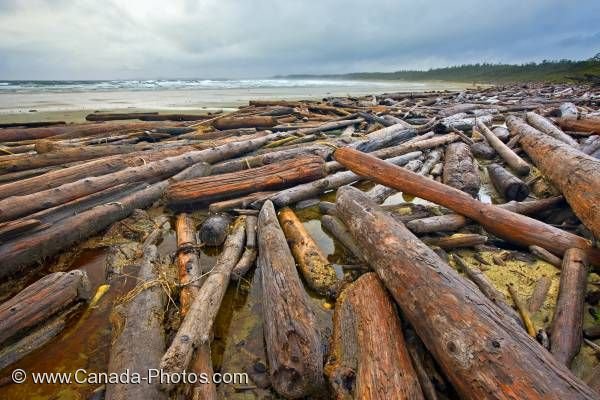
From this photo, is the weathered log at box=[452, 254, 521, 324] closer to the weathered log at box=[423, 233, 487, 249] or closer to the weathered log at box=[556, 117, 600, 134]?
the weathered log at box=[423, 233, 487, 249]

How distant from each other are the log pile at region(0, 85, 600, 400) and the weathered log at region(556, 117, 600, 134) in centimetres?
208

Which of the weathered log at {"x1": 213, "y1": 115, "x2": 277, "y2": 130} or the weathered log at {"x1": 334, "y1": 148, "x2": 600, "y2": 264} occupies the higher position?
the weathered log at {"x1": 213, "y1": 115, "x2": 277, "y2": 130}

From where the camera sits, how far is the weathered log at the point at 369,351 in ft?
6.36

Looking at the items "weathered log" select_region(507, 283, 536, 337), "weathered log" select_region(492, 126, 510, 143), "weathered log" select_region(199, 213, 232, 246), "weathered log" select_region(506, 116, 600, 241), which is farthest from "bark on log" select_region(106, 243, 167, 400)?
"weathered log" select_region(492, 126, 510, 143)

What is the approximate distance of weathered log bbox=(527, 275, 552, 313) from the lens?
2.96 meters

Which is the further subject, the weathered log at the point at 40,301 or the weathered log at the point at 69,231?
the weathered log at the point at 69,231

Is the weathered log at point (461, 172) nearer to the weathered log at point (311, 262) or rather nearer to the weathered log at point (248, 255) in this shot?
the weathered log at point (311, 262)

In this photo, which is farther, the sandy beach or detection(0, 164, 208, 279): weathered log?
the sandy beach

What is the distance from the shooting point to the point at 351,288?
295 centimetres

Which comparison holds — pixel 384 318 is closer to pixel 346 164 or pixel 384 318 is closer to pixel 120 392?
pixel 120 392

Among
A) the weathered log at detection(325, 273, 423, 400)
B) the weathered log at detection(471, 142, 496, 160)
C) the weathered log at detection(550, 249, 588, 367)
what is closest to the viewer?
the weathered log at detection(325, 273, 423, 400)

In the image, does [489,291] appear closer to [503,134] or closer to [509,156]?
[509,156]

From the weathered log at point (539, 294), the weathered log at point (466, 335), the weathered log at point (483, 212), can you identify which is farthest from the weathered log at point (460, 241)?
the weathered log at point (466, 335)

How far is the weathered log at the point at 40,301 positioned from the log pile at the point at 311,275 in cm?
1
